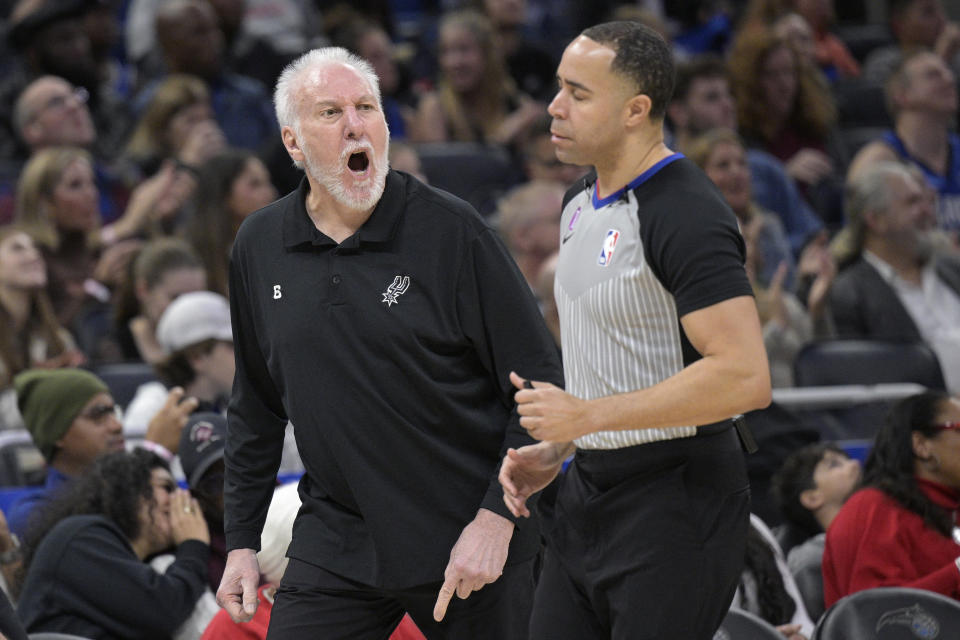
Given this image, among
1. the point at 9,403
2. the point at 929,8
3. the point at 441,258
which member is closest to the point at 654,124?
the point at 441,258

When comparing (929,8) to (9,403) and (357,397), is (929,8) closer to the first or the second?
(9,403)

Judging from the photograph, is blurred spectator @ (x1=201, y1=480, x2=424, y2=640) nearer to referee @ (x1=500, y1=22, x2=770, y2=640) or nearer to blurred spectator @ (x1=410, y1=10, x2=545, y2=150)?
referee @ (x1=500, y1=22, x2=770, y2=640)

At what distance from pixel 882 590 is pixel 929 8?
23.6ft

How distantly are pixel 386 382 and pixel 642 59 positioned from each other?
2.60 ft

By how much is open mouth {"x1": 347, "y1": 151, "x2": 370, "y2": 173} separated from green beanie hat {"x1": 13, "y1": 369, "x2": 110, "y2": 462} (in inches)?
99.2

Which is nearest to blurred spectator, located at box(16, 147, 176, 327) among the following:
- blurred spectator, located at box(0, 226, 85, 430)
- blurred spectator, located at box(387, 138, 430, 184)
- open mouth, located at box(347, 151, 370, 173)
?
blurred spectator, located at box(0, 226, 85, 430)

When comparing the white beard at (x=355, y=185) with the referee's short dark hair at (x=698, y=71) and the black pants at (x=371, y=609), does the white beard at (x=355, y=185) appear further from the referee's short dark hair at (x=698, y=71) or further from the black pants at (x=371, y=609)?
the referee's short dark hair at (x=698, y=71)

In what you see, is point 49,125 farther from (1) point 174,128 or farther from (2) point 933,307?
(2) point 933,307

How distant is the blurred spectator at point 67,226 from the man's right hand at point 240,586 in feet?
12.9

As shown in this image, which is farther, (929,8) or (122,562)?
(929,8)

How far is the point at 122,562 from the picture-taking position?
407 centimetres

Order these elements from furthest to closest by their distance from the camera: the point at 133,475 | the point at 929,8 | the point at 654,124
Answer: the point at 929,8 → the point at 133,475 → the point at 654,124

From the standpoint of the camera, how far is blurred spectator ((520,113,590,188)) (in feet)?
24.5

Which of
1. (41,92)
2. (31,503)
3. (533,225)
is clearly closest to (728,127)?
(533,225)
